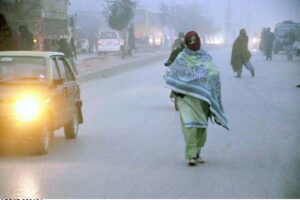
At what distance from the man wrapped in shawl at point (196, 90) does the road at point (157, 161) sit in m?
0.43

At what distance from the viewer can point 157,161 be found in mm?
9312

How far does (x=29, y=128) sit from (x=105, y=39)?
44.4 meters

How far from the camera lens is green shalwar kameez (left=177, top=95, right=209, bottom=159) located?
9023 millimetres

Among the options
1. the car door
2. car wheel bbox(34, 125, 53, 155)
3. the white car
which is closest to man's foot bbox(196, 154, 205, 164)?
car wheel bbox(34, 125, 53, 155)

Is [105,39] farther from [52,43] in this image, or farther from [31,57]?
[31,57]

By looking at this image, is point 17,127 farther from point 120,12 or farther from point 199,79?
point 120,12

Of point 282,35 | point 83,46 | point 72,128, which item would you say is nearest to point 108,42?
point 83,46

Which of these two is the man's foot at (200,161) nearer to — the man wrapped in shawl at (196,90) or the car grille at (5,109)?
the man wrapped in shawl at (196,90)

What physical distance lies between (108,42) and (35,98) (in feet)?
146

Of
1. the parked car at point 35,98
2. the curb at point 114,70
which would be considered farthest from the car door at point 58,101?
the curb at point 114,70

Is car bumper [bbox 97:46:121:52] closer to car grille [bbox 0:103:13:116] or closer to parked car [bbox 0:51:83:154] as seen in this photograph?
parked car [bbox 0:51:83:154]

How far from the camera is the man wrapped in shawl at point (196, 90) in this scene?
29.9 ft

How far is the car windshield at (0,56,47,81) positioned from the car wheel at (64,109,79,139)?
42.4 inches

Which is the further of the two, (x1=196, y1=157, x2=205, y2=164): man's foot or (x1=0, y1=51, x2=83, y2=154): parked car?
(x1=0, y1=51, x2=83, y2=154): parked car
